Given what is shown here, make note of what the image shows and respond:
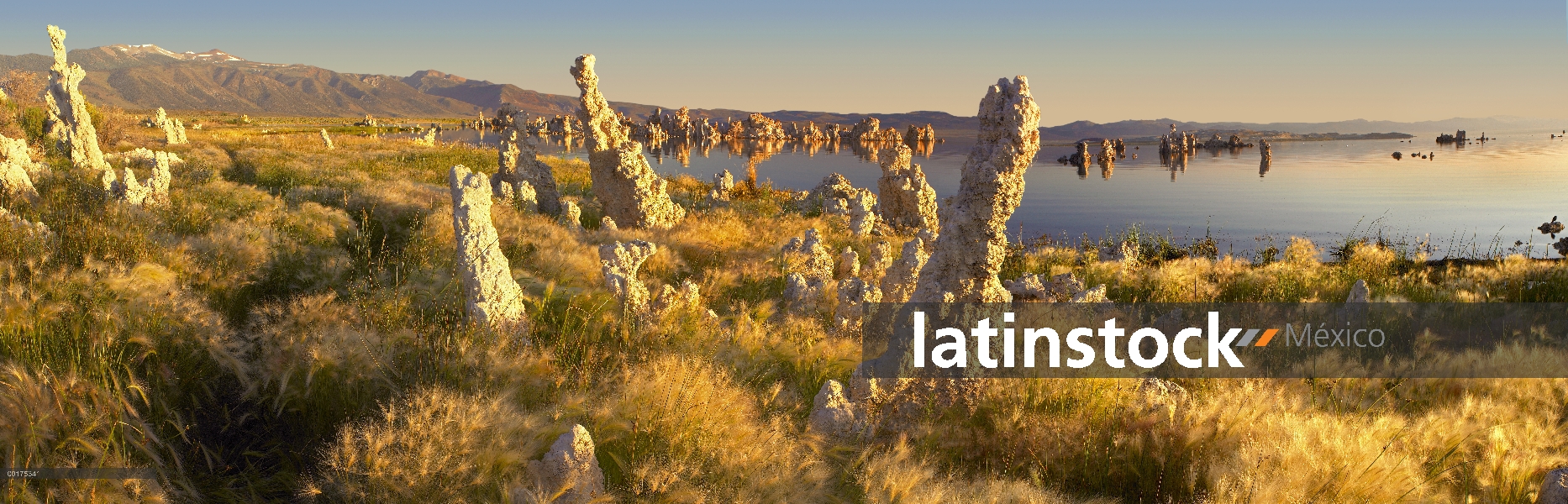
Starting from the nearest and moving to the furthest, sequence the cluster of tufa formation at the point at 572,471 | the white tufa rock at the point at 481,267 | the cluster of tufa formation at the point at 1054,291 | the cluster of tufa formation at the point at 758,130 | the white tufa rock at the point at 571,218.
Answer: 1. the cluster of tufa formation at the point at 572,471
2. the white tufa rock at the point at 481,267
3. the cluster of tufa formation at the point at 1054,291
4. the white tufa rock at the point at 571,218
5. the cluster of tufa formation at the point at 758,130

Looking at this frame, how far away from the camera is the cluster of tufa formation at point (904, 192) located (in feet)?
69.9

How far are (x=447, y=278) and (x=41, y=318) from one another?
12.7ft

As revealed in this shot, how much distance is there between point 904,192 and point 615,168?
855 cm

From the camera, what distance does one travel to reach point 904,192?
70.3ft

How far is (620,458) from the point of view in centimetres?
516

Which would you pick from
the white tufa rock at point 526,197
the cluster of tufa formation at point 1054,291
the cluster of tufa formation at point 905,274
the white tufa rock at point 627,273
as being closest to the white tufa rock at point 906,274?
the cluster of tufa formation at point 905,274

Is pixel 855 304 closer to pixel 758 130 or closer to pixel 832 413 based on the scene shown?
pixel 832 413

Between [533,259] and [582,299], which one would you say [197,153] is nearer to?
[533,259]

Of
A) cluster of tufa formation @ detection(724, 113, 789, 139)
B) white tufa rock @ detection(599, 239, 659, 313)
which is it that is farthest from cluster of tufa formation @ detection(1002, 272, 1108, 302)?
cluster of tufa formation @ detection(724, 113, 789, 139)

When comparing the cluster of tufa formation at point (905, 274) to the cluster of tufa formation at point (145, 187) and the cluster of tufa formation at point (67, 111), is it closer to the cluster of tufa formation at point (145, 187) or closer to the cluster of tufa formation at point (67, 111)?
the cluster of tufa formation at point (145, 187)

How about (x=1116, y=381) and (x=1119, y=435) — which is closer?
(x=1119, y=435)

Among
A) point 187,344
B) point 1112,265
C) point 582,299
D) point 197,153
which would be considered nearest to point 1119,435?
point 582,299

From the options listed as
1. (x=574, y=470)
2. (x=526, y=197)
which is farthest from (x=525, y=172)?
(x=574, y=470)

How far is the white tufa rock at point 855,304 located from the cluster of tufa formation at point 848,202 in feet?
30.4
